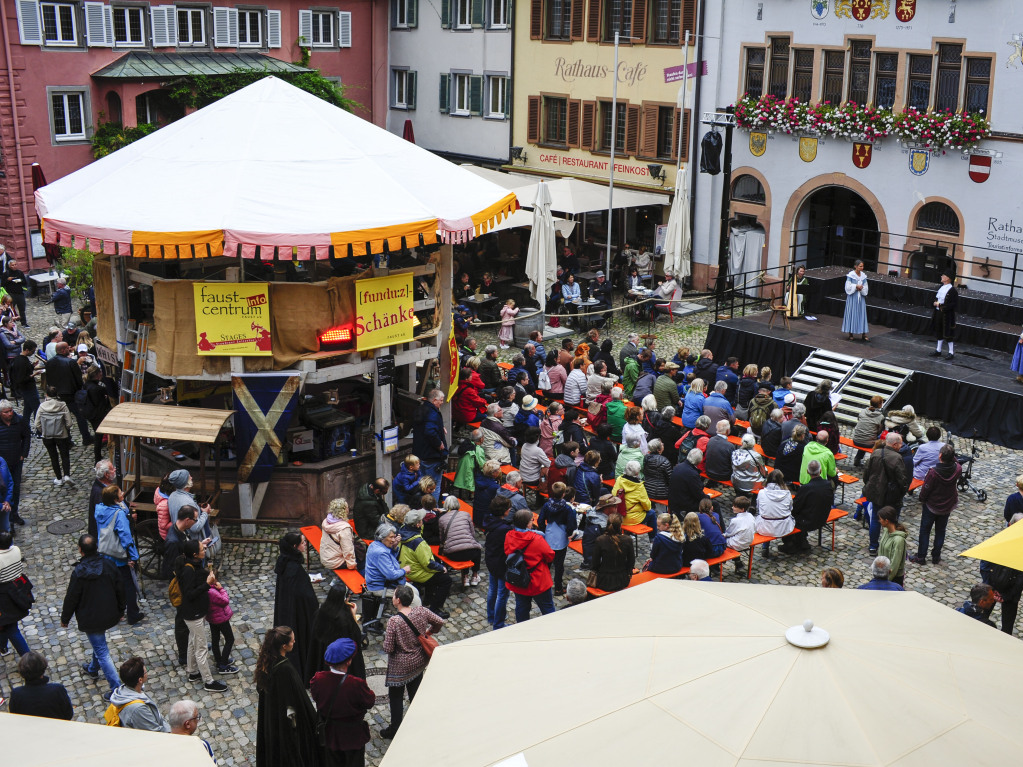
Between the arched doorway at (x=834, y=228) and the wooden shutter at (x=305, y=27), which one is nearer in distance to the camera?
the arched doorway at (x=834, y=228)

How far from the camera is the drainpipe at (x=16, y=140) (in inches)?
1197

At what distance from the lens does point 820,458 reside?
49.2 feet

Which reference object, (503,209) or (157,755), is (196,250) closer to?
(503,209)

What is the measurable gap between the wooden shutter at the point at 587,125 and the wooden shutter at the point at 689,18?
3.82 metres

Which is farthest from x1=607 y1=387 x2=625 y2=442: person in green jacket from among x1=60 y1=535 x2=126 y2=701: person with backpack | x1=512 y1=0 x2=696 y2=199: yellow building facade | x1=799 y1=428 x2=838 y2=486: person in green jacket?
x1=512 y1=0 x2=696 y2=199: yellow building facade

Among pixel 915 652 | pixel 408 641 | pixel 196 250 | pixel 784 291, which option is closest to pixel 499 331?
pixel 784 291

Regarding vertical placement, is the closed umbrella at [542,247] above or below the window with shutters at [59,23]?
below

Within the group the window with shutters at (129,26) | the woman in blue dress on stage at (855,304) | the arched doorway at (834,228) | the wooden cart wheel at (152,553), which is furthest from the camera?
the window with shutters at (129,26)

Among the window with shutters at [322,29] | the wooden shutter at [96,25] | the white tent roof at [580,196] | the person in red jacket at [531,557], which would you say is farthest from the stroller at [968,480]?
the window with shutters at [322,29]

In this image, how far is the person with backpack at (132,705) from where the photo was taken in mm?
8703

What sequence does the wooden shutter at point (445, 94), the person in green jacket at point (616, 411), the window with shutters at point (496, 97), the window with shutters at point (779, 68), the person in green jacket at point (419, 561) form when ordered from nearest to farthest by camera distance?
the person in green jacket at point (419, 561) < the person in green jacket at point (616, 411) < the window with shutters at point (779, 68) < the window with shutters at point (496, 97) < the wooden shutter at point (445, 94)

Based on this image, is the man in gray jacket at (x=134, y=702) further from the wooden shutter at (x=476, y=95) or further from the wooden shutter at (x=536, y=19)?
the wooden shutter at (x=476, y=95)

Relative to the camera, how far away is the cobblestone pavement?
11188 mm

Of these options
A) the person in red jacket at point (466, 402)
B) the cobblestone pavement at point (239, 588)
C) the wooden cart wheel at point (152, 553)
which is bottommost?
the cobblestone pavement at point (239, 588)
